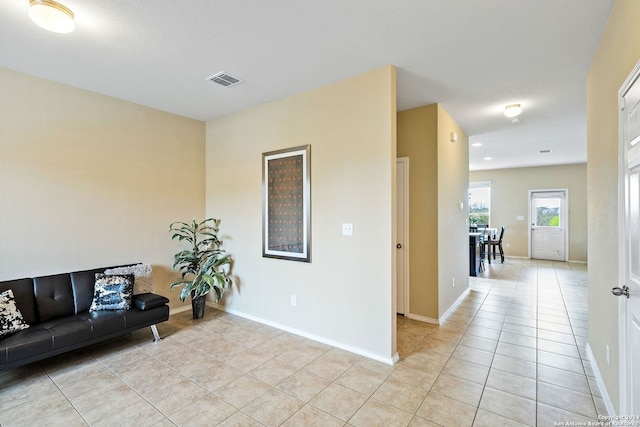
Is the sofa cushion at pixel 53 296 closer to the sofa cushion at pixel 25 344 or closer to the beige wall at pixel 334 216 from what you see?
the sofa cushion at pixel 25 344

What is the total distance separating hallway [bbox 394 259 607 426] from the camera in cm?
203

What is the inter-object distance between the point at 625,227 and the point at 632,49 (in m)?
0.95

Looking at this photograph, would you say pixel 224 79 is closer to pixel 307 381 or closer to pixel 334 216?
pixel 334 216

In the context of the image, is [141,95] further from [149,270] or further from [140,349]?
[140,349]

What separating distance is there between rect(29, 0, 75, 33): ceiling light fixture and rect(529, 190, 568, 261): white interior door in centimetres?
1022

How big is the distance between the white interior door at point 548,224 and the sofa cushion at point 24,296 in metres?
10.6

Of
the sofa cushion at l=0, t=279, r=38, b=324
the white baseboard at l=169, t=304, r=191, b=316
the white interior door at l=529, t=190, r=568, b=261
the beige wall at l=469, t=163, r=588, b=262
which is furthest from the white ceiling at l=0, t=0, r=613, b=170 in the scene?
the white interior door at l=529, t=190, r=568, b=261

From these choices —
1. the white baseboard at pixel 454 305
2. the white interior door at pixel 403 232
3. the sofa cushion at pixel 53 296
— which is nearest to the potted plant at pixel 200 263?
the sofa cushion at pixel 53 296

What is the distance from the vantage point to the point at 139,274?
3430mm

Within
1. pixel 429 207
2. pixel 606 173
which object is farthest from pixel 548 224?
pixel 606 173

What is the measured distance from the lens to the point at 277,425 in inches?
75.2

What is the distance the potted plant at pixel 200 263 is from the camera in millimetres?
3756

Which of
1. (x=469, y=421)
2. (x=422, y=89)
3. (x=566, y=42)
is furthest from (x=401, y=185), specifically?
(x=469, y=421)

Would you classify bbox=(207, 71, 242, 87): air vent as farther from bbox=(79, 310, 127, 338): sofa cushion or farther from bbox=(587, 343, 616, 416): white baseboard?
bbox=(587, 343, 616, 416): white baseboard
